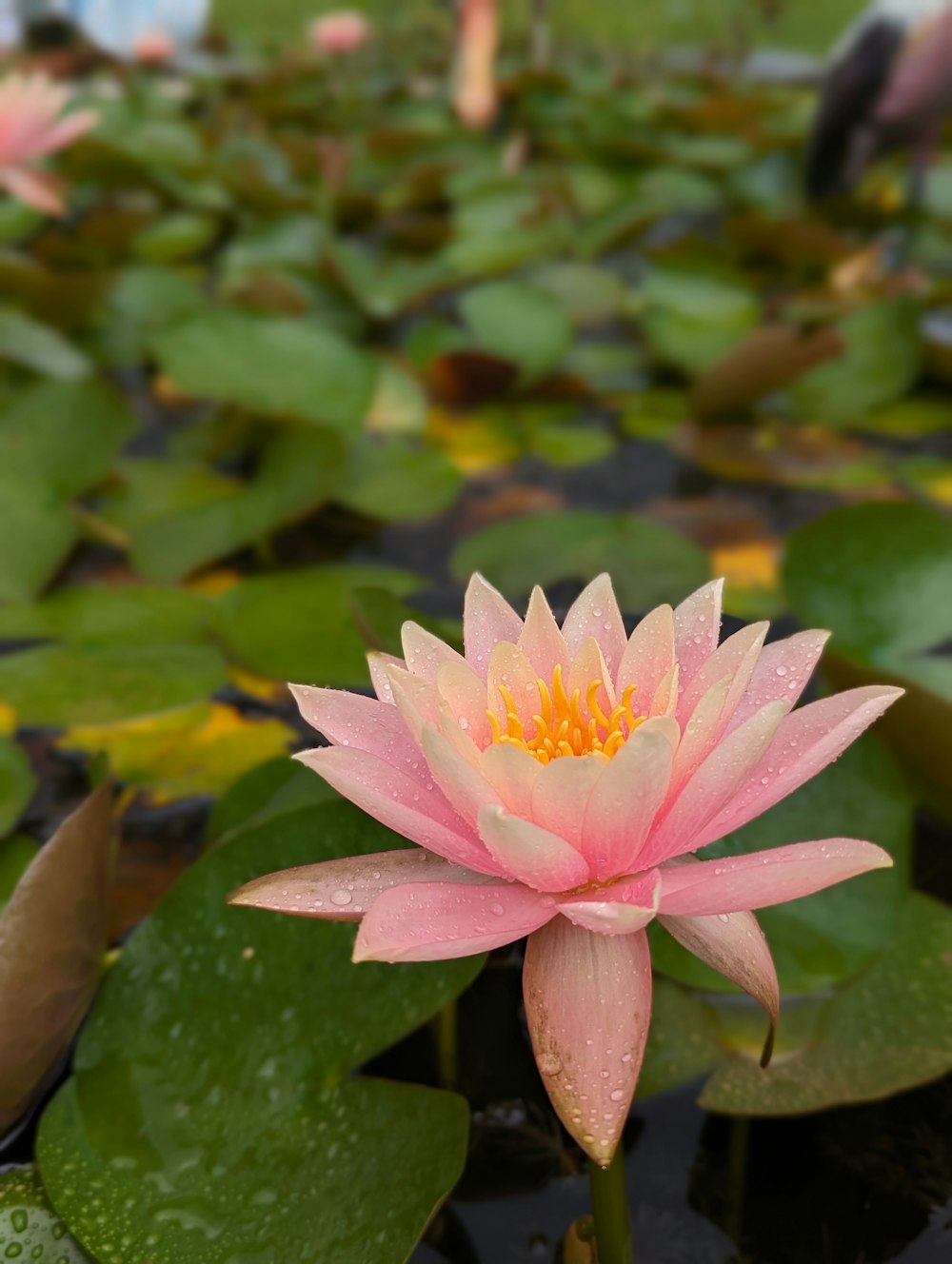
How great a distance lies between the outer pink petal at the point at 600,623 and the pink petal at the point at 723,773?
0.49 feet

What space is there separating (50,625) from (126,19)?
4429 mm

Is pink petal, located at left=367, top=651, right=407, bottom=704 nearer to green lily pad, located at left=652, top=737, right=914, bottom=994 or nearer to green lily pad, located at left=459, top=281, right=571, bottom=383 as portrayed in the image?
green lily pad, located at left=652, top=737, right=914, bottom=994

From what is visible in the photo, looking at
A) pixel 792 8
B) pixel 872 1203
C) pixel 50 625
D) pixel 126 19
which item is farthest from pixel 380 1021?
pixel 792 8

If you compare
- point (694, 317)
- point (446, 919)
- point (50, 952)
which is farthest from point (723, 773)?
point (694, 317)

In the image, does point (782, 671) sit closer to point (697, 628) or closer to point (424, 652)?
point (697, 628)

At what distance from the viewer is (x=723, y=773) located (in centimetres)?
48

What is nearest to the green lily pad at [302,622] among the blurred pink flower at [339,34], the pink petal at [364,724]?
the pink petal at [364,724]

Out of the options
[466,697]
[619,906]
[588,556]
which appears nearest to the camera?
[619,906]

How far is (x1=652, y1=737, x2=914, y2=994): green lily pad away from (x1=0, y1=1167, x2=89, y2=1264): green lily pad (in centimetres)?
40

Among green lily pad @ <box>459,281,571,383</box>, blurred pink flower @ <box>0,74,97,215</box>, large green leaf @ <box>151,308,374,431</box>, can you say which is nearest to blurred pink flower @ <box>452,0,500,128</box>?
green lily pad @ <box>459,281,571,383</box>

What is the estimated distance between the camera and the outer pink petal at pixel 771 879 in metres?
0.45

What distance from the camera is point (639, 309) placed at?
6.91ft

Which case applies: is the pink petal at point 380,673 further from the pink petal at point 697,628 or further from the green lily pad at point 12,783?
the green lily pad at point 12,783

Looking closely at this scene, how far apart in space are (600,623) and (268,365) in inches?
40.7
